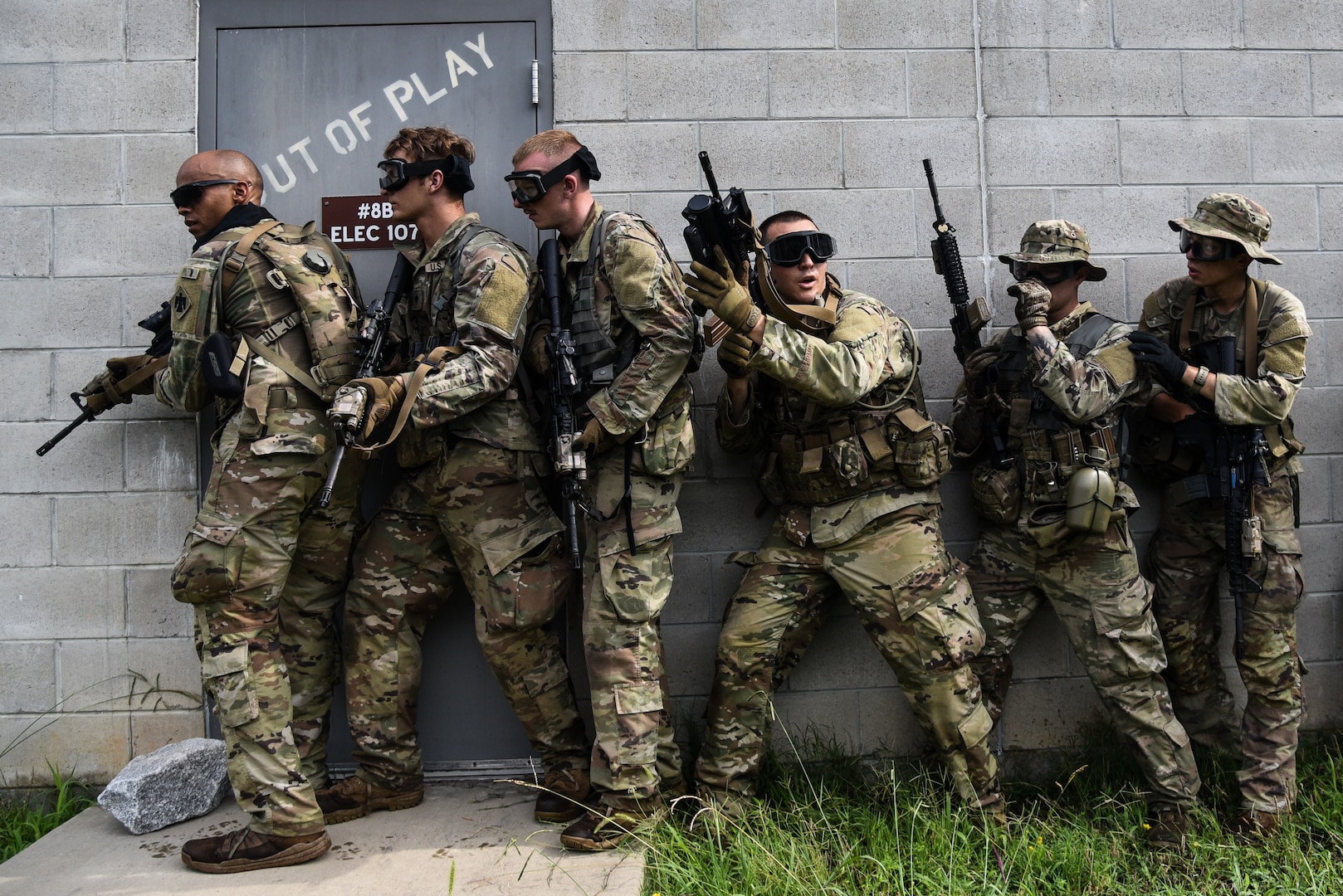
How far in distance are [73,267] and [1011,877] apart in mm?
4386

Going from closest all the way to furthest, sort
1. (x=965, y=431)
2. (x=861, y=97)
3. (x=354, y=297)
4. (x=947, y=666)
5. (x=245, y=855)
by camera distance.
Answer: (x=245, y=855)
(x=947, y=666)
(x=354, y=297)
(x=965, y=431)
(x=861, y=97)

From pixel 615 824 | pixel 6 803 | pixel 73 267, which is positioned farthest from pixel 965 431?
pixel 6 803

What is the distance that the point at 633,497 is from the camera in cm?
341

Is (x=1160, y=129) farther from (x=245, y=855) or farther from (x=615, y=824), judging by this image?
(x=245, y=855)

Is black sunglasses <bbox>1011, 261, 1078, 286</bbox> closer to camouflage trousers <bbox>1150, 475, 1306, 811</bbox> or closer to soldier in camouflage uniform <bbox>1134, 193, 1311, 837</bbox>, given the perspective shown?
soldier in camouflage uniform <bbox>1134, 193, 1311, 837</bbox>

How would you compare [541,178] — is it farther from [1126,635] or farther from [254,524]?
[1126,635]

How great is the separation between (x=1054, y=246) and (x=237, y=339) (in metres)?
3.10

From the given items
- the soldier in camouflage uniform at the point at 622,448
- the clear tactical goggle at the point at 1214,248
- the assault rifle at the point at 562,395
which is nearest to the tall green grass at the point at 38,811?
the soldier in camouflage uniform at the point at 622,448

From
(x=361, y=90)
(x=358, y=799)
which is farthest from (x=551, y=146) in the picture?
(x=358, y=799)

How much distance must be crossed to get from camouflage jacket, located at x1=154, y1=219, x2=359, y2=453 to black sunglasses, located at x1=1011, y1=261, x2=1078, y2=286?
2736 millimetres

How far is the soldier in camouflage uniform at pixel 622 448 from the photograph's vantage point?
10.9ft

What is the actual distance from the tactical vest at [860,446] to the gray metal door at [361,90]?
1471 millimetres

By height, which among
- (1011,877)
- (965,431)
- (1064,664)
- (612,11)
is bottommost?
(1011,877)

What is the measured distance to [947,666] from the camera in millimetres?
3467
